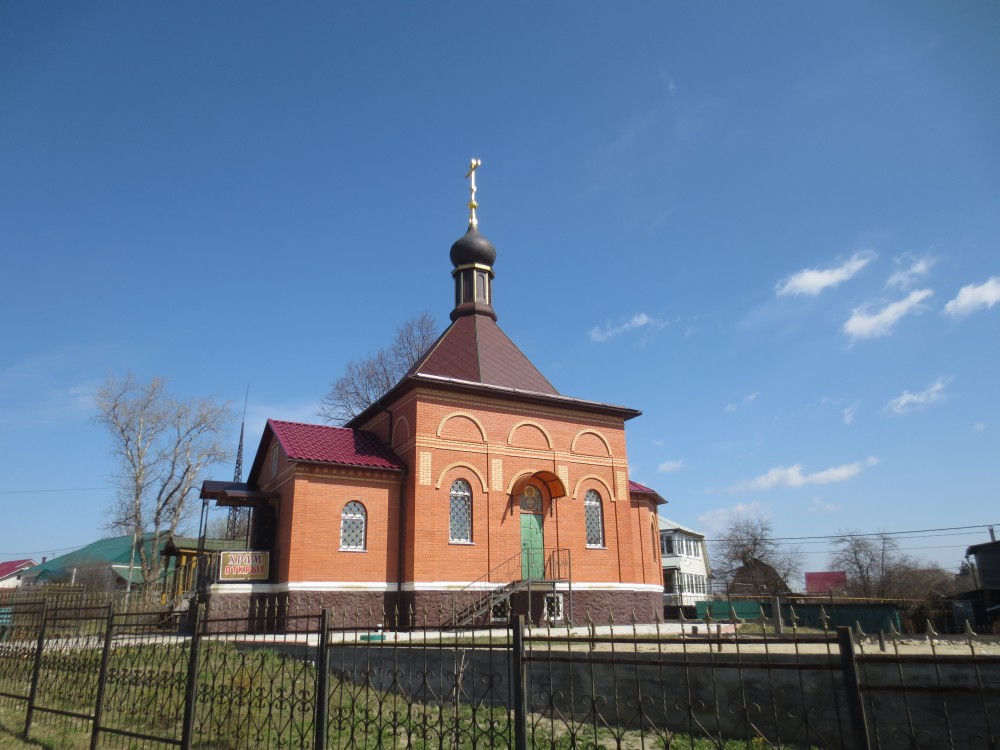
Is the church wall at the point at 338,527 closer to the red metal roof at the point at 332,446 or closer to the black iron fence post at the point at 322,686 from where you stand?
the red metal roof at the point at 332,446

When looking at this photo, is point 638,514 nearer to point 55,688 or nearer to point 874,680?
point 874,680

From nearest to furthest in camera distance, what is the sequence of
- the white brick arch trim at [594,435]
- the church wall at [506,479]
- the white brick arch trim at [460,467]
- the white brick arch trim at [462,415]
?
1. the church wall at [506,479]
2. the white brick arch trim at [460,467]
3. the white brick arch trim at [462,415]
4. the white brick arch trim at [594,435]

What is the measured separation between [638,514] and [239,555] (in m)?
11.2

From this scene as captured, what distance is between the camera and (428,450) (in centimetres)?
1652

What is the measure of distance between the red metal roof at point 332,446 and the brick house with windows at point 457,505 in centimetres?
5

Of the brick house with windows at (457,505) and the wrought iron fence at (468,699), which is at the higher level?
the brick house with windows at (457,505)

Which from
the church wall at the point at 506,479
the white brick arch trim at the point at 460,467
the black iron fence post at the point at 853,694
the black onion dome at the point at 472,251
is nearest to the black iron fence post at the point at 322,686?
the black iron fence post at the point at 853,694

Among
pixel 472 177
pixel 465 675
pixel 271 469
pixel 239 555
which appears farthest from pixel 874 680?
pixel 472 177

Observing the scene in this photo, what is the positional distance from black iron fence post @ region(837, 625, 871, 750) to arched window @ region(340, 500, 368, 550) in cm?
1348

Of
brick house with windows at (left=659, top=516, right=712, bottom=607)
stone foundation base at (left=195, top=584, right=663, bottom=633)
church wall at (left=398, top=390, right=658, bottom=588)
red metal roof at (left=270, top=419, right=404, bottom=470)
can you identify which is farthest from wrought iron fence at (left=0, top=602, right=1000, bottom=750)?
brick house with windows at (left=659, top=516, right=712, bottom=607)

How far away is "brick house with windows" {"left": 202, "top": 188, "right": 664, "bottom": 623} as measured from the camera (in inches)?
611

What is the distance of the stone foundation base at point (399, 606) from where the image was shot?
14828 mm

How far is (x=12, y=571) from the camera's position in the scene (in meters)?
56.1

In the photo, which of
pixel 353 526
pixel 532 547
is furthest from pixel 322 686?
pixel 532 547
